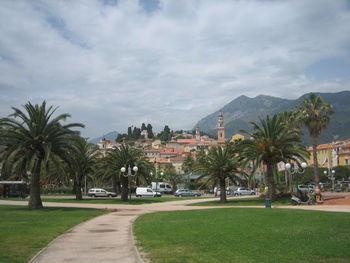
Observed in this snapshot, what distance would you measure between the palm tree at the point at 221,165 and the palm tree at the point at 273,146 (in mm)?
2511

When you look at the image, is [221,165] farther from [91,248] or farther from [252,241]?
[91,248]

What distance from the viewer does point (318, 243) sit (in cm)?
1122

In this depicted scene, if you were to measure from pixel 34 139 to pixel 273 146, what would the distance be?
2143 cm

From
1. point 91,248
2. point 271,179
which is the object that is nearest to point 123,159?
point 271,179

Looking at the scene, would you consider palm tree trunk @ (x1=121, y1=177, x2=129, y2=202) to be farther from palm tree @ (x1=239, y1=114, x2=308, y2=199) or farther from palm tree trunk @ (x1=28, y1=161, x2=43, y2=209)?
palm tree @ (x1=239, y1=114, x2=308, y2=199)

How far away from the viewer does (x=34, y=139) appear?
30.3 meters

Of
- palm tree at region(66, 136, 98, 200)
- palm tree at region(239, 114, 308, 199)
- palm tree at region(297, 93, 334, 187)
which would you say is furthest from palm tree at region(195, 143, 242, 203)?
palm tree at region(66, 136, 98, 200)

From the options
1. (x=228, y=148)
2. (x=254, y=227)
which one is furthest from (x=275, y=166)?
(x=254, y=227)

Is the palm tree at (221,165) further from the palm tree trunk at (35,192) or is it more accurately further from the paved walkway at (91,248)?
the paved walkway at (91,248)

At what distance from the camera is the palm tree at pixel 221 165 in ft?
125

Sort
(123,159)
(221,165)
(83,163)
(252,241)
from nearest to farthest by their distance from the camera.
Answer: (252,241) → (221,165) → (123,159) → (83,163)

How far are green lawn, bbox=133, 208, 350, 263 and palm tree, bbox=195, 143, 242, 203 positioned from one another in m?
20.6

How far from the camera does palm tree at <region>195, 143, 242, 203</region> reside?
3809 centimetres

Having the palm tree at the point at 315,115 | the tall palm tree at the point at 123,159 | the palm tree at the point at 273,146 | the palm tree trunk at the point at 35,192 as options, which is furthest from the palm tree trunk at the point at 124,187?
the palm tree at the point at 315,115
